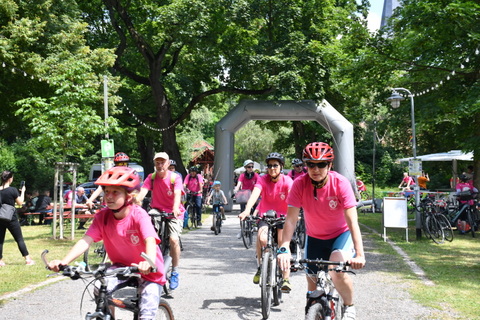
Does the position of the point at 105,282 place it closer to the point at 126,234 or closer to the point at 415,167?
the point at 126,234

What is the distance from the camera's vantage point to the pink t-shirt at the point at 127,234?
4262 mm

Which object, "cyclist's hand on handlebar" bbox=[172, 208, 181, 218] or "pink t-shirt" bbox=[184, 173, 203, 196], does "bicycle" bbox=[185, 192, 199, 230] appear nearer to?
"pink t-shirt" bbox=[184, 173, 203, 196]

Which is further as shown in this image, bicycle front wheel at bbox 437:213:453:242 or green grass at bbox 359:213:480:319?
bicycle front wheel at bbox 437:213:453:242

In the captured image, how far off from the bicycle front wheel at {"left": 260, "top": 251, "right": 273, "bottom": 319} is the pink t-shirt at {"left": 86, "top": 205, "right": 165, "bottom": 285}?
89.5 inches

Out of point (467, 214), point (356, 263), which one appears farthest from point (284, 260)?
point (467, 214)

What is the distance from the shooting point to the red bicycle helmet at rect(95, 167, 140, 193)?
402cm

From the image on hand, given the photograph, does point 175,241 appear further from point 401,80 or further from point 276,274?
point 401,80

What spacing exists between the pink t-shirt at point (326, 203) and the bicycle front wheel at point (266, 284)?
148 centimetres

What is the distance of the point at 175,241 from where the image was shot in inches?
318

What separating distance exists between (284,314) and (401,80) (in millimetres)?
14893

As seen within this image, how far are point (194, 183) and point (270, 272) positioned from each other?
11931mm

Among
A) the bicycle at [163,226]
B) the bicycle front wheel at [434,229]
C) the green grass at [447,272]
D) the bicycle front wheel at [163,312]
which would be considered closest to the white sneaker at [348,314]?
the bicycle front wheel at [163,312]

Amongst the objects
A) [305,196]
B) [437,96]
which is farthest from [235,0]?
[305,196]

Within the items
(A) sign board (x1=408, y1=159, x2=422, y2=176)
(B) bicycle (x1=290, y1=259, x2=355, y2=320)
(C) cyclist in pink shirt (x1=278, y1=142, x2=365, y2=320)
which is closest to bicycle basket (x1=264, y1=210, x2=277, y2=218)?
(C) cyclist in pink shirt (x1=278, y1=142, x2=365, y2=320)
